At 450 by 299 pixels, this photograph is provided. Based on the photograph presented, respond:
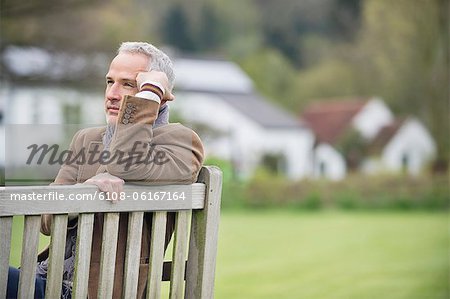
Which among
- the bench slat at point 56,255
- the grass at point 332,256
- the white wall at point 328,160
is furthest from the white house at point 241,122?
the bench slat at point 56,255

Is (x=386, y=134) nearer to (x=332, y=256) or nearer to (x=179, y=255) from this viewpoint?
(x=332, y=256)

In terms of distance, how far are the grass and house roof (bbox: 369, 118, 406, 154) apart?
1536 cm

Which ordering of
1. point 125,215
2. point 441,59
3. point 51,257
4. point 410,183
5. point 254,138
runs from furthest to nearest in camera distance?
point 254,138, point 441,59, point 410,183, point 125,215, point 51,257

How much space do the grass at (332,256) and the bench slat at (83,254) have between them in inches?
12.7

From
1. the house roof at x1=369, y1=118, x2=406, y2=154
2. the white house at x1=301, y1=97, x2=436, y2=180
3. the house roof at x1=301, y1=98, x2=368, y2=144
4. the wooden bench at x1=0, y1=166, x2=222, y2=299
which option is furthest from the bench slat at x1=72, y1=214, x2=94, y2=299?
the house roof at x1=301, y1=98, x2=368, y2=144

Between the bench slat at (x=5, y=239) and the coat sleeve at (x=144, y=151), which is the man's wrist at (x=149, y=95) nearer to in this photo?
the coat sleeve at (x=144, y=151)

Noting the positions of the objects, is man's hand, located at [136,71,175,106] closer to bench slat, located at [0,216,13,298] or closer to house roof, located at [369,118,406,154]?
bench slat, located at [0,216,13,298]

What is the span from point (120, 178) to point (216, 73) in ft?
110

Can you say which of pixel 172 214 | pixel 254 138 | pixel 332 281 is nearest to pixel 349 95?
pixel 254 138

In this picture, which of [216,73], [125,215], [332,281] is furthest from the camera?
[216,73]

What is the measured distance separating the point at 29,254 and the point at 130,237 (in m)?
0.21

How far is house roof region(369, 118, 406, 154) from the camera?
1270 inches

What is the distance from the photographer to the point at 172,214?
6.57ft

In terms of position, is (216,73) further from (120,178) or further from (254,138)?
(120,178)
